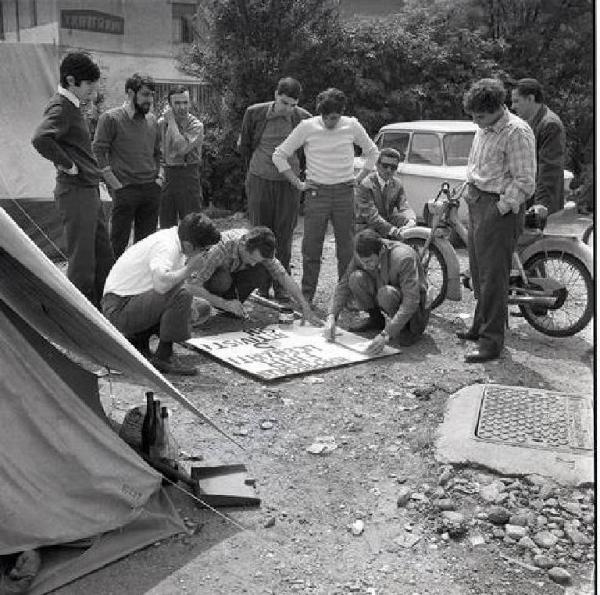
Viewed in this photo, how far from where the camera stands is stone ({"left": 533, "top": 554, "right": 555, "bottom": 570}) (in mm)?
3316

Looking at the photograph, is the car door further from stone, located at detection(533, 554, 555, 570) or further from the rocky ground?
stone, located at detection(533, 554, 555, 570)

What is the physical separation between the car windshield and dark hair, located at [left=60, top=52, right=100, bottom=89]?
608 cm

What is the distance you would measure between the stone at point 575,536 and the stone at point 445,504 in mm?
502

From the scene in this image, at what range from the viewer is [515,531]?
3.53 meters

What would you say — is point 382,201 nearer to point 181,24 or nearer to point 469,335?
point 469,335

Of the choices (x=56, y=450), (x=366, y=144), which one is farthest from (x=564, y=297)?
(x=56, y=450)

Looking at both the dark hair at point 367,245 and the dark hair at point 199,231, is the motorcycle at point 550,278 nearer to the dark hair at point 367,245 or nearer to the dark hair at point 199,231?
the dark hair at point 367,245

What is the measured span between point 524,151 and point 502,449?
2161 mm

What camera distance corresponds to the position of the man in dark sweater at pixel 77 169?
5.39 metres

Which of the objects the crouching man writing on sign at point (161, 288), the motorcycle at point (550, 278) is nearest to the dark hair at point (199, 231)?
the crouching man writing on sign at point (161, 288)

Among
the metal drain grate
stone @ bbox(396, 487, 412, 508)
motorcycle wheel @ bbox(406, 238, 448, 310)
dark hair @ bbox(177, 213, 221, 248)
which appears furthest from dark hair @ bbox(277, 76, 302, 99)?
stone @ bbox(396, 487, 412, 508)

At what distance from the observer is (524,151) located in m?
5.31

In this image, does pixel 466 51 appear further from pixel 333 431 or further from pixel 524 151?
pixel 333 431

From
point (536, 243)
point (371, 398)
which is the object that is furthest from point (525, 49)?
point (371, 398)
